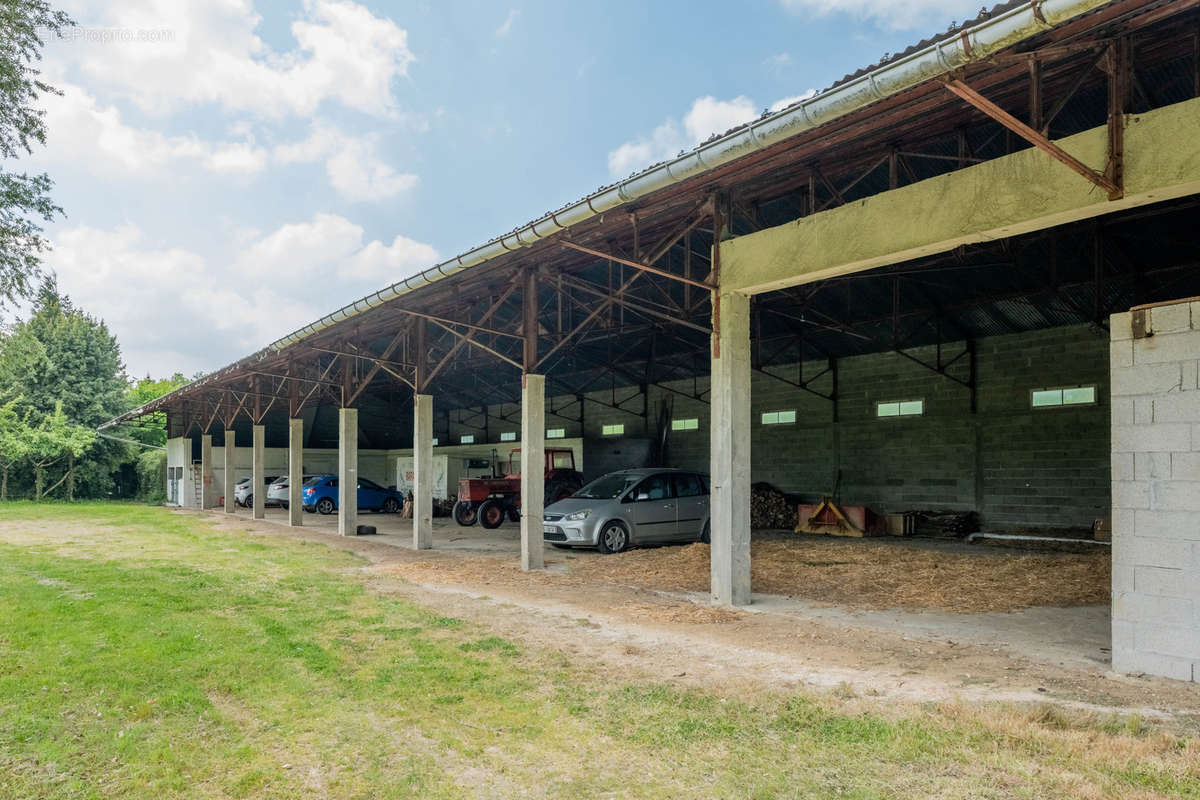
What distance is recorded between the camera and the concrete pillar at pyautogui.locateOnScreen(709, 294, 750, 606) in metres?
8.24

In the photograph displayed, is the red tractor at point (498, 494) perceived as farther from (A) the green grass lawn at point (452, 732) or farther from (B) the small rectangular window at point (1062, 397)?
(A) the green grass lawn at point (452, 732)

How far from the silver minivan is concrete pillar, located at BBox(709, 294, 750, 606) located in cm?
461

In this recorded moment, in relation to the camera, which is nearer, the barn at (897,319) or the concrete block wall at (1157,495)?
the concrete block wall at (1157,495)

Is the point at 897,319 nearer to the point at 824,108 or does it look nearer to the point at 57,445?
the point at 824,108

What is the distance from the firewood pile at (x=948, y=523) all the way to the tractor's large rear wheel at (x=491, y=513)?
9.94m

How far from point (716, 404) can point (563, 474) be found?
12.3 meters

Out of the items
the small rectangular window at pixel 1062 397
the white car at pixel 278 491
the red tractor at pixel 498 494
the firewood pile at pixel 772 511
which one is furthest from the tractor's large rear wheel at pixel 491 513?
the small rectangular window at pixel 1062 397

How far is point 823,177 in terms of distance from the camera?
27.1ft

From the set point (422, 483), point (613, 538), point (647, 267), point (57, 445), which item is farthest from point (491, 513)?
point (57, 445)

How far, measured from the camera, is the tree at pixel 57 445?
31.1 meters

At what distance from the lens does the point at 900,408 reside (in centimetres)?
1747

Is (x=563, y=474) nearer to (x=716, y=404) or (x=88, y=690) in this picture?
(x=716, y=404)

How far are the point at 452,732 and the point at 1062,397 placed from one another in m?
14.4

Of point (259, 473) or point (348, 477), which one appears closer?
point (348, 477)
